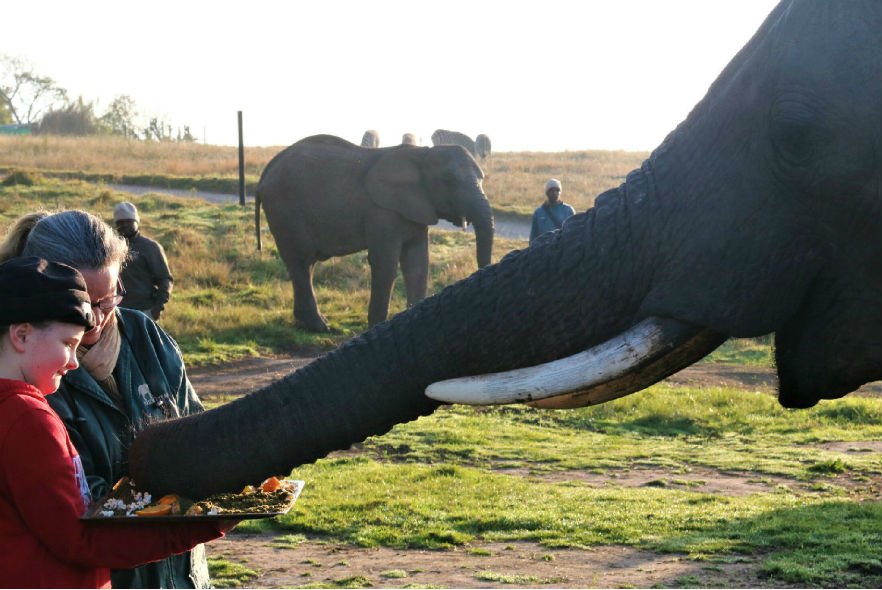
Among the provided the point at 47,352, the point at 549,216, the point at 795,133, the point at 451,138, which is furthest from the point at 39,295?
the point at 451,138

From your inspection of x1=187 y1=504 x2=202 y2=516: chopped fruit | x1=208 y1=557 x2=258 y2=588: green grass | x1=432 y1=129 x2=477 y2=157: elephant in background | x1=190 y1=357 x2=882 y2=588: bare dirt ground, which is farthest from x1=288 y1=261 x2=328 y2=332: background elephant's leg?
x1=187 y1=504 x2=202 y2=516: chopped fruit

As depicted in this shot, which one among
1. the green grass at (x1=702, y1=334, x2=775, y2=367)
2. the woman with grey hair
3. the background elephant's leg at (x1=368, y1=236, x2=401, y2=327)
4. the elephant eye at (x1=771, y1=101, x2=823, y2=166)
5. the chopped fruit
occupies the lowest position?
the green grass at (x1=702, y1=334, x2=775, y2=367)

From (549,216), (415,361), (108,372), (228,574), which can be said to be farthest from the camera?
(549,216)

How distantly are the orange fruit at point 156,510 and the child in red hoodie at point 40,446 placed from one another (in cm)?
6

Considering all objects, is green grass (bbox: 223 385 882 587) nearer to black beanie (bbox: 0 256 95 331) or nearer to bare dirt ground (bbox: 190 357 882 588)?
bare dirt ground (bbox: 190 357 882 588)

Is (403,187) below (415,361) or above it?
above

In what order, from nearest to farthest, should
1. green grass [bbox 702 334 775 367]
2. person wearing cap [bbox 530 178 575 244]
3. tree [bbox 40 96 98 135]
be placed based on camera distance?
person wearing cap [bbox 530 178 575 244] < green grass [bbox 702 334 775 367] < tree [bbox 40 96 98 135]

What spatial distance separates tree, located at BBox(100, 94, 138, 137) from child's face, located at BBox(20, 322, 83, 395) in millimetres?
59027

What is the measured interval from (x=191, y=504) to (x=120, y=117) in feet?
202

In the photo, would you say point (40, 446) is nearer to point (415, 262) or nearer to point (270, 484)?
point (270, 484)

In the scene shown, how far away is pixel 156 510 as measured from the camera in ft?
9.76

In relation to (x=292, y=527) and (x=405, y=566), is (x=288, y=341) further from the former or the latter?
(x=405, y=566)

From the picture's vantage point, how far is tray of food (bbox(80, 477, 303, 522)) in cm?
291

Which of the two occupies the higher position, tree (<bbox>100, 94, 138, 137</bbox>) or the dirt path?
tree (<bbox>100, 94, 138, 137</bbox>)
